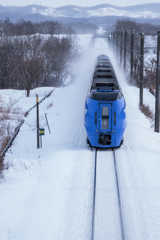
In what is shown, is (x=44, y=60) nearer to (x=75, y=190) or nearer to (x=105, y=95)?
(x=105, y=95)

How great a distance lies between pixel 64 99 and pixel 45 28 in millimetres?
97367

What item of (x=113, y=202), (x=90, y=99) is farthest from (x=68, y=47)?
(x=113, y=202)

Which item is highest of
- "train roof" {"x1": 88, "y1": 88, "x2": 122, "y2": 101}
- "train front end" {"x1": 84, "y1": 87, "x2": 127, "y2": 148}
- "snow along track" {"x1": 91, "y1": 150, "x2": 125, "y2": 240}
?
"train roof" {"x1": 88, "y1": 88, "x2": 122, "y2": 101}

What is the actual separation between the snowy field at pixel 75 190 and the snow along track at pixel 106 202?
0.03 metres

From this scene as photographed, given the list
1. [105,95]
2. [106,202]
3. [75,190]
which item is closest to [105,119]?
[105,95]

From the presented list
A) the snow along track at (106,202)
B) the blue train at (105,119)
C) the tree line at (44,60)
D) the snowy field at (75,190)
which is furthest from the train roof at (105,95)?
the tree line at (44,60)

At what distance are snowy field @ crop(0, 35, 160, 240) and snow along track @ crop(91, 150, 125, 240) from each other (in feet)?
0.09

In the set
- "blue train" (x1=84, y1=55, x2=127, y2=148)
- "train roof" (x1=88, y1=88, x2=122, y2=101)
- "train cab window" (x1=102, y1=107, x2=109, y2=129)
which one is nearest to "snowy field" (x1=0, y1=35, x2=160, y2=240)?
"blue train" (x1=84, y1=55, x2=127, y2=148)

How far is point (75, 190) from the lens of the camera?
1043cm

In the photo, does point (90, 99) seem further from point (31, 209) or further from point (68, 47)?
point (68, 47)

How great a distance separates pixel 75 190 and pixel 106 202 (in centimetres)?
120

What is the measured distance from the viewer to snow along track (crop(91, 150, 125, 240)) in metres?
8.30

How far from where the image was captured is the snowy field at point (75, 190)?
8.39 m

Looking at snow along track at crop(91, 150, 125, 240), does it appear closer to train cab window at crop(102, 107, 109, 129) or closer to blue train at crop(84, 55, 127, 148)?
blue train at crop(84, 55, 127, 148)
